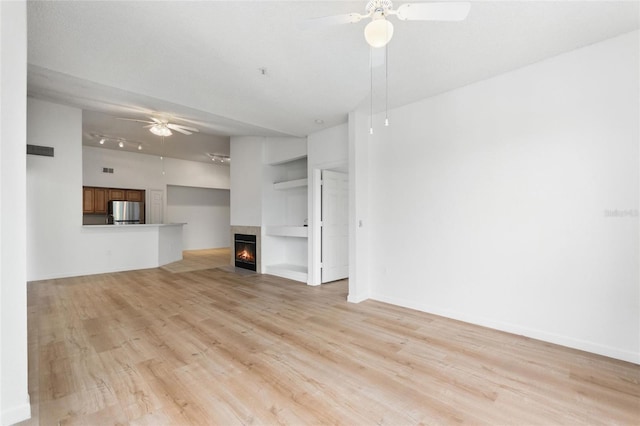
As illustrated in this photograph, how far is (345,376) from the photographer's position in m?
2.23

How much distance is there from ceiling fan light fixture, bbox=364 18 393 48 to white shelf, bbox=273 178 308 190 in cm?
396

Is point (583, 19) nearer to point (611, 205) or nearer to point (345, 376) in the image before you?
point (611, 205)

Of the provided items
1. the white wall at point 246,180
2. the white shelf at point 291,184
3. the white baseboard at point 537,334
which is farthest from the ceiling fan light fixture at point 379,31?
the white wall at point 246,180

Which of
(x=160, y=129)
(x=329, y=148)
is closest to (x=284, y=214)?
(x=329, y=148)

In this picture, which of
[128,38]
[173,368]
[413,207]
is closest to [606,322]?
[413,207]

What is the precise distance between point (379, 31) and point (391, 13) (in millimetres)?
165

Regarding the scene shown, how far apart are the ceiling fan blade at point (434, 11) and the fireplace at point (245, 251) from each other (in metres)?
5.42

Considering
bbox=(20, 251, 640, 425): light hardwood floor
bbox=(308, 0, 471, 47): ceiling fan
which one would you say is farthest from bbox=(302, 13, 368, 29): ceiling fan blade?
bbox=(20, 251, 640, 425): light hardwood floor

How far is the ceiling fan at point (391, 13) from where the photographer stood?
1699 millimetres

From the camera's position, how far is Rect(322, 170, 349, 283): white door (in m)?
5.34

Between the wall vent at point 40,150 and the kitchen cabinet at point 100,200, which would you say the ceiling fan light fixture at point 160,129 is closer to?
the wall vent at point 40,150

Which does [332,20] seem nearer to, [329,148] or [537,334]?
[329,148]

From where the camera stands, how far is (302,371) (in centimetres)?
230

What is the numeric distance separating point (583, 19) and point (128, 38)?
386 centimetres
